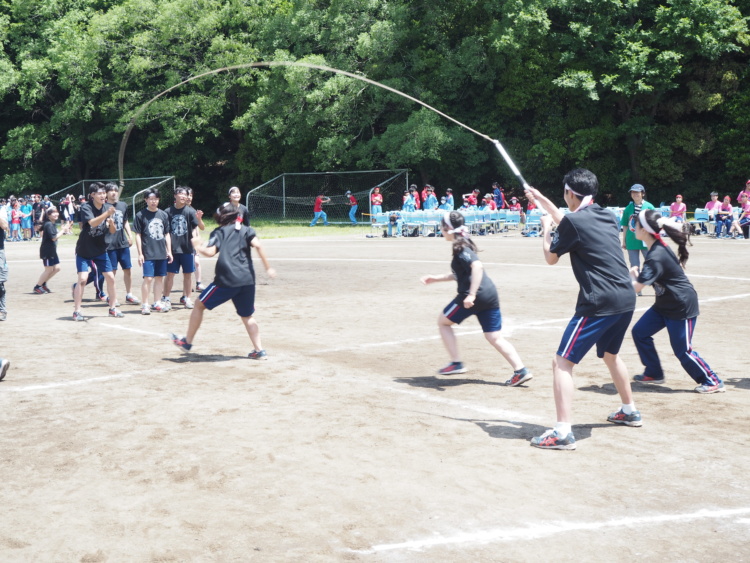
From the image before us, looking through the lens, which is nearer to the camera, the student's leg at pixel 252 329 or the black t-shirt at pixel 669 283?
the black t-shirt at pixel 669 283

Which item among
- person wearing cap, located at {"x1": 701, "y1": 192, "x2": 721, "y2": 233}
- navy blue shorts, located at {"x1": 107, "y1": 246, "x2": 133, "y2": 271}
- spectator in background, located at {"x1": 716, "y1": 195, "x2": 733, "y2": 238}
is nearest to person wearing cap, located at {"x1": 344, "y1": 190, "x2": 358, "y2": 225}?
person wearing cap, located at {"x1": 701, "y1": 192, "x2": 721, "y2": 233}

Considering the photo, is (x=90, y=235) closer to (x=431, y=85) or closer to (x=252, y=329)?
(x=252, y=329)

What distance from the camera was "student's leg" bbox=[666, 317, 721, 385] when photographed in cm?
778

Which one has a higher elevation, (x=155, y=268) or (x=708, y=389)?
(x=155, y=268)

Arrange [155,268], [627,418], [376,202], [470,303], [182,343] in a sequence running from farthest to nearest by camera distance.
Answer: [376,202], [155,268], [182,343], [470,303], [627,418]

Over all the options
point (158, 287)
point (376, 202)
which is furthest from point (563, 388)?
point (376, 202)

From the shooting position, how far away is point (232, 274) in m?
9.23

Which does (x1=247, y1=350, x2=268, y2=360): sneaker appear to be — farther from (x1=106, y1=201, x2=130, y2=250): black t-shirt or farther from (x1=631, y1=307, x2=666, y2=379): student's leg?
(x1=106, y1=201, x2=130, y2=250): black t-shirt

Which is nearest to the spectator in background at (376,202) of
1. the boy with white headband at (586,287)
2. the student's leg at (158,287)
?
the student's leg at (158,287)

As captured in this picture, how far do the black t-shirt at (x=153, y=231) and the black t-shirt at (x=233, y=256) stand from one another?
11.9 feet

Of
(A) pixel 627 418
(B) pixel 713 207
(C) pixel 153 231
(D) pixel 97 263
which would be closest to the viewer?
(A) pixel 627 418

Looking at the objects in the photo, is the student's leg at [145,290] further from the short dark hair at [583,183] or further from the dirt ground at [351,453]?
the short dark hair at [583,183]

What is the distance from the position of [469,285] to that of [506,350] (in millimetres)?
733

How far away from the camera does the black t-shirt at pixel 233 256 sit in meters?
9.23
